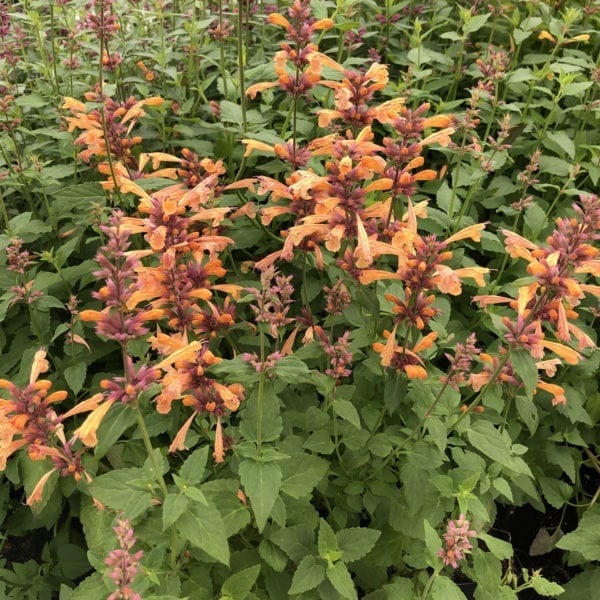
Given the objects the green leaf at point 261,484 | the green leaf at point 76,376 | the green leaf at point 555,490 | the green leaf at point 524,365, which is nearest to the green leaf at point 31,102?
the green leaf at point 76,376

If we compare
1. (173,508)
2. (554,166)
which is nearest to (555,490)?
(554,166)

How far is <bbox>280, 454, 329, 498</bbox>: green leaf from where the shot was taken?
7.53ft

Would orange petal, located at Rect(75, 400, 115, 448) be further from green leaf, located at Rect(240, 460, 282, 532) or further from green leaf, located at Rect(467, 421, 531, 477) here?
green leaf, located at Rect(467, 421, 531, 477)

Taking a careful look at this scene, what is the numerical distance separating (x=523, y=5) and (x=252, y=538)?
4861 millimetres

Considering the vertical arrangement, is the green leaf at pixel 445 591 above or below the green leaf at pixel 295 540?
above

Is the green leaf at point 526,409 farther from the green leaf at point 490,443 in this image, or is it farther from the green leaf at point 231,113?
the green leaf at point 231,113

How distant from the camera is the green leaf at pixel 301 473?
2295 mm

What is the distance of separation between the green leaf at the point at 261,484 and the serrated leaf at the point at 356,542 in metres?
0.53

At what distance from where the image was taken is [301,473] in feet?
7.74

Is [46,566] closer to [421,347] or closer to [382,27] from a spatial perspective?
[421,347]

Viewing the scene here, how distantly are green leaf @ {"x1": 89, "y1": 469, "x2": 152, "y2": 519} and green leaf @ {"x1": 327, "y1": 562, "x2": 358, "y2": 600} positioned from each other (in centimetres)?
74

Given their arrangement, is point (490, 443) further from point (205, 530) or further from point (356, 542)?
point (205, 530)

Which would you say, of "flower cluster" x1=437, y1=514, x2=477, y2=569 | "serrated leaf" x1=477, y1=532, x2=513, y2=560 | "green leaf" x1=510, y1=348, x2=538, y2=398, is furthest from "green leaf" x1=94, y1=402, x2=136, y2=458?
"serrated leaf" x1=477, y1=532, x2=513, y2=560

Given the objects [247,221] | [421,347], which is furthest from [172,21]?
[421,347]
